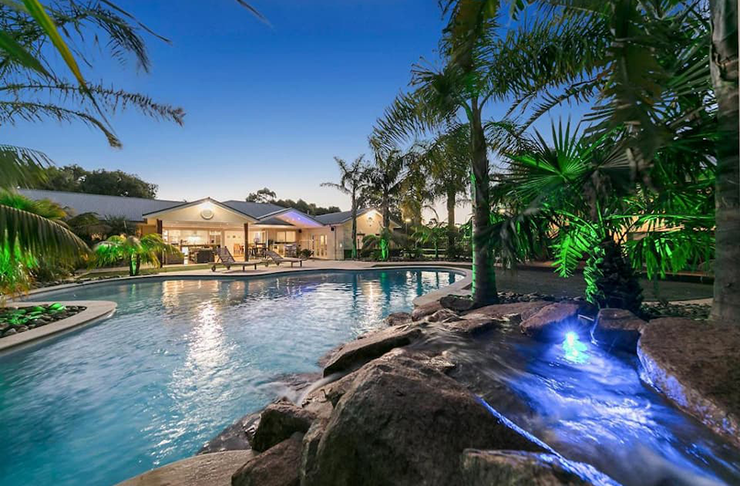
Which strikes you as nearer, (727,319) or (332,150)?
(727,319)

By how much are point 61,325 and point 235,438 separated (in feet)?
20.1

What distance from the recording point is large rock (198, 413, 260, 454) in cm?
288

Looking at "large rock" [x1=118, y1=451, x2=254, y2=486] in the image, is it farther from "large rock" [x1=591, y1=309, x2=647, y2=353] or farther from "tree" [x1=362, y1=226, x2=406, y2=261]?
"tree" [x1=362, y1=226, x2=406, y2=261]

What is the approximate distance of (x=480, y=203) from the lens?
5.98 meters

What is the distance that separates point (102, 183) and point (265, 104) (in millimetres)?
30799

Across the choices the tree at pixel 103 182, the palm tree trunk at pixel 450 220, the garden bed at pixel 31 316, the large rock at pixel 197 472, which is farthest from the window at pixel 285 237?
the large rock at pixel 197 472

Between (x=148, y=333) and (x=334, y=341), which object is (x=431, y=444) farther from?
(x=148, y=333)

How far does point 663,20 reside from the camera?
10.9 ft

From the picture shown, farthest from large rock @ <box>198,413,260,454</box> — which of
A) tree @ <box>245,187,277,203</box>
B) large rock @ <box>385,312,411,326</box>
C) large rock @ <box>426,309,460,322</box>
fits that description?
tree @ <box>245,187,277,203</box>

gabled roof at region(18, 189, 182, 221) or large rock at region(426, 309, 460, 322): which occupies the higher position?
gabled roof at region(18, 189, 182, 221)

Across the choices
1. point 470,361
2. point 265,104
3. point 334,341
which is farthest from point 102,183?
point 470,361

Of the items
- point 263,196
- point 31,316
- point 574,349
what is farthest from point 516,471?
point 263,196

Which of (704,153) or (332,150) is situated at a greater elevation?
(332,150)

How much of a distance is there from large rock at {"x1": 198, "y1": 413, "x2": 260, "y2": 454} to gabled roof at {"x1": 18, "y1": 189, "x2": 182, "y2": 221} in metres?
21.1
